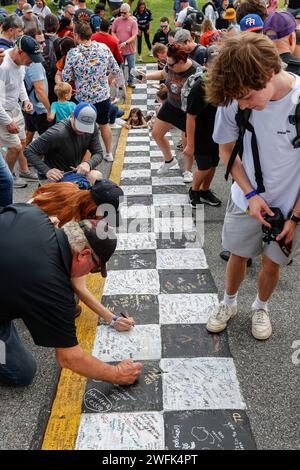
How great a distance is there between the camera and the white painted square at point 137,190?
505cm

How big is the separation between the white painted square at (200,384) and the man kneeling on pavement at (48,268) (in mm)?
571

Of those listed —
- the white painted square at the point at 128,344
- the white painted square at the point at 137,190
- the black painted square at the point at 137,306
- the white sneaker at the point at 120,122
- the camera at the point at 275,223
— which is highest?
the camera at the point at 275,223

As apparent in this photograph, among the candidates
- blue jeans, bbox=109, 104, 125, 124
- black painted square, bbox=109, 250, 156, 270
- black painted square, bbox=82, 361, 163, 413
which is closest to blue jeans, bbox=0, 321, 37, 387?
black painted square, bbox=82, 361, 163, 413

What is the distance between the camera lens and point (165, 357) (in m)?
2.69

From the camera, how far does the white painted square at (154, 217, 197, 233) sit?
13.8 ft

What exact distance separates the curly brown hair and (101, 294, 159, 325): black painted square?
5.24 feet

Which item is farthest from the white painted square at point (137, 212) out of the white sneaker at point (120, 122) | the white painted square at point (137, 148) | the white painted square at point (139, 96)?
the white painted square at point (139, 96)

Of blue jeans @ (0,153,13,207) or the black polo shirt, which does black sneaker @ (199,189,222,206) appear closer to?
blue jeans @ (0,153,13,207)

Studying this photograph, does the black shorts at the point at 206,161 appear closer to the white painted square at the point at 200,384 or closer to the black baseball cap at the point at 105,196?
the black baseball cap at the point at 105,196

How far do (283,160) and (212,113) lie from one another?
Answer: 7.08ft

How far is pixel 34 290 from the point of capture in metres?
1.96

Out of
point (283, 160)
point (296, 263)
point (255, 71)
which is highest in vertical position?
point (255, 71)

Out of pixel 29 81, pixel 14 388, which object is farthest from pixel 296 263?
pixel 29 81

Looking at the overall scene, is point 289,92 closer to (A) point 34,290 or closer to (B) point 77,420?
(A) point 34,290
